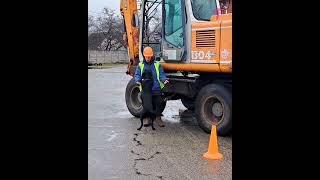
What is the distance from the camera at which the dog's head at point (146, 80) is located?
760 centimetres

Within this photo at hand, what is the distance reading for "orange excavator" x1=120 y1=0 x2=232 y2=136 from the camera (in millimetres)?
6961

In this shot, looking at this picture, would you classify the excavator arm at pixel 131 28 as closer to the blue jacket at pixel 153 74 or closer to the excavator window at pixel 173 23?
the excavator window at pixel 173 23

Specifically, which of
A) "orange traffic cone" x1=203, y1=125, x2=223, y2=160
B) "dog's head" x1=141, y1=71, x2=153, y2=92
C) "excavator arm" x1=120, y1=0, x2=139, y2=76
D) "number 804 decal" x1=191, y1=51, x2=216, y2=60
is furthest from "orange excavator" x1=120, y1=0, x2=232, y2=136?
"orange traffic cone" x1=203, y1=125, x2=223, y2=160

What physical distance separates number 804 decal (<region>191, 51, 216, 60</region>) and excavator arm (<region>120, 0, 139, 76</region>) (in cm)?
229

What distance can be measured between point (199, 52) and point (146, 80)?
1.15 m

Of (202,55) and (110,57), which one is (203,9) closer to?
(202,55)

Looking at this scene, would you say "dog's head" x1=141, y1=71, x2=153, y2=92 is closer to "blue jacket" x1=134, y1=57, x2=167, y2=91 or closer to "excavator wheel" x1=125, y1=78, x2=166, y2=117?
"blue jacket" x1=134, y1=57, x2=167, y2=91

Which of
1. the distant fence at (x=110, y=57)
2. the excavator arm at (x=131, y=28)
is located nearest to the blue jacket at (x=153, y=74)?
the excavator arm at (x=131, y=28)
